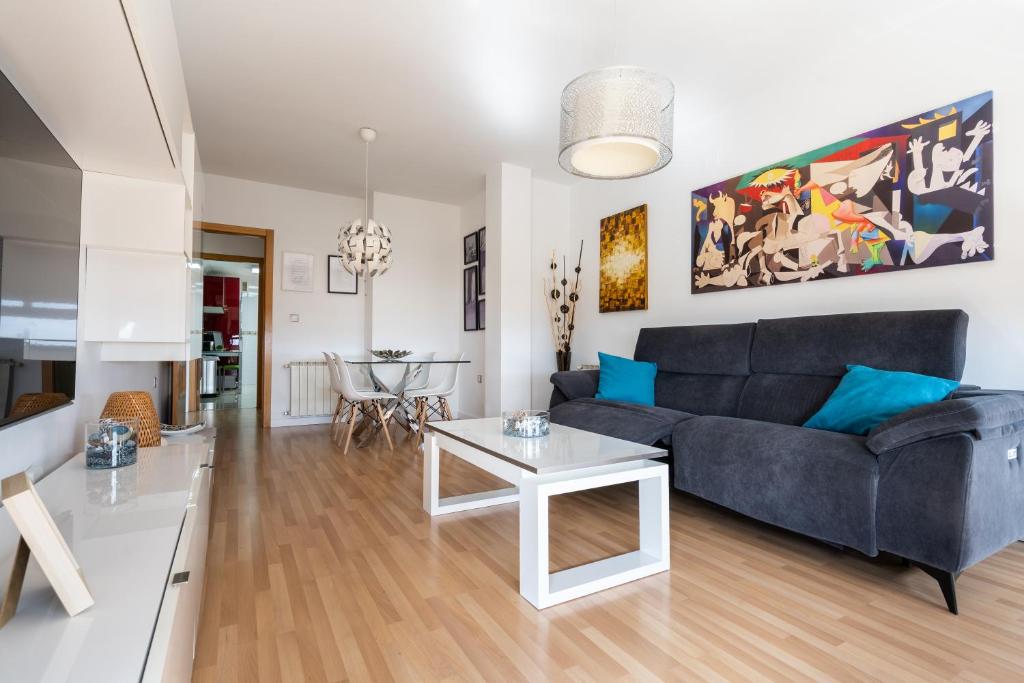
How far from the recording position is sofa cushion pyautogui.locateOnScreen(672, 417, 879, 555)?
5.86 feet

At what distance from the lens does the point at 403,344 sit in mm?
5492

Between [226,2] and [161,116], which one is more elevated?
[226,2]

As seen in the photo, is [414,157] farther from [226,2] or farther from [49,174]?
[49,174]

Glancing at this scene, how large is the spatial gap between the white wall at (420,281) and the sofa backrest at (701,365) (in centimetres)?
274

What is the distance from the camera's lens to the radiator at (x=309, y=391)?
17.0 feet

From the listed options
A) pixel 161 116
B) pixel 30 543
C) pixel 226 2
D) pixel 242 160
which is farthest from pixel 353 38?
pixel 30 543

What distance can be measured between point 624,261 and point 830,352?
2.01m

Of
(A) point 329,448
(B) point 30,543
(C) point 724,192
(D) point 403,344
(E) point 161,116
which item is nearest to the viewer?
(B) point 30,543

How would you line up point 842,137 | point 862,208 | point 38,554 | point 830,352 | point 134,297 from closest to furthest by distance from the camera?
point 38,554
point 134,297
point 830,352
point 862,208
point 842,137

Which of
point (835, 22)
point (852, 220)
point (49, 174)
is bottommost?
point (49, 174)

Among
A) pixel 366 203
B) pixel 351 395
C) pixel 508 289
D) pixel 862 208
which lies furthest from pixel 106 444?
pixel 366 203

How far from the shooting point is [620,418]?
9.17 ft

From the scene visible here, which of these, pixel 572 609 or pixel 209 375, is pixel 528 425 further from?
pixel 209 375

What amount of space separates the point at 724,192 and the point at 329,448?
3.63m
